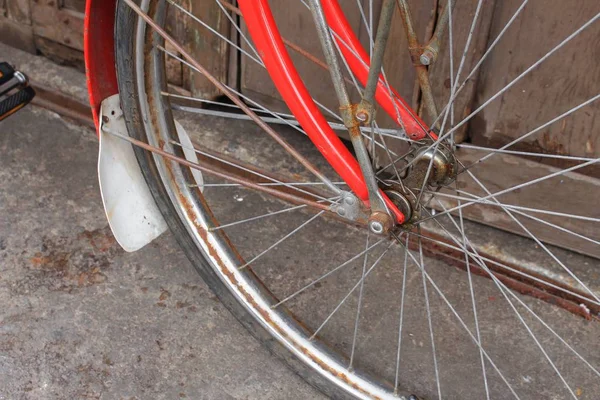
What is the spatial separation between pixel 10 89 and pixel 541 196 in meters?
1.61

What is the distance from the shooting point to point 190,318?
2045 millimetres

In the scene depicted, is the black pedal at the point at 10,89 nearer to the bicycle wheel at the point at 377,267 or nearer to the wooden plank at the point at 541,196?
the bicycle wheel at the point at 377,267

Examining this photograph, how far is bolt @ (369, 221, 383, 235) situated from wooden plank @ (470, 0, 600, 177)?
35.0 inches

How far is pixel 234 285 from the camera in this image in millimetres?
1895

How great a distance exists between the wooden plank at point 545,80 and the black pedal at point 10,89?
1.35m

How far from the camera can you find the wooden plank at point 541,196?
7.24 feet

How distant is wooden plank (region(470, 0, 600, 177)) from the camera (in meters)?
2.01

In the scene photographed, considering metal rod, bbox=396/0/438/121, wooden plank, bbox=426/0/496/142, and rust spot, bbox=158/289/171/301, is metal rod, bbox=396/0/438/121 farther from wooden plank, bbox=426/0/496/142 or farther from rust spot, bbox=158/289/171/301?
rust spot, bbox=158/289/171/301

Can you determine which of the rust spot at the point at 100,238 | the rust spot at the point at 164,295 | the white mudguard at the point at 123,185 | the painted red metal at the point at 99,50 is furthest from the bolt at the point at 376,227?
the rust spot at the point at 100,238

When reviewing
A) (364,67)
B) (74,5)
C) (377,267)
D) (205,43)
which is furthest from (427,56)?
(74,5)

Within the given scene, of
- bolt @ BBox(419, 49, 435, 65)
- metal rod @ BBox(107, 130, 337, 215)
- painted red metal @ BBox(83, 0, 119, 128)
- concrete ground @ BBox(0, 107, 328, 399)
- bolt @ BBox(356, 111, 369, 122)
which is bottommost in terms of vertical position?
concrete ground @ BBox(0, 107, 328, 399)

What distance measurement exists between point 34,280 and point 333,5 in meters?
1.13

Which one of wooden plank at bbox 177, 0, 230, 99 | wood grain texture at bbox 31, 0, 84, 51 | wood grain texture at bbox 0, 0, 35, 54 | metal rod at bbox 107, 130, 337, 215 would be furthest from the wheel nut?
wood grain texture at bbox 0, 0, 35, 54

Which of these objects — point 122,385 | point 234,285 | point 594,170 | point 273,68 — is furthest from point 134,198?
point 594,170
